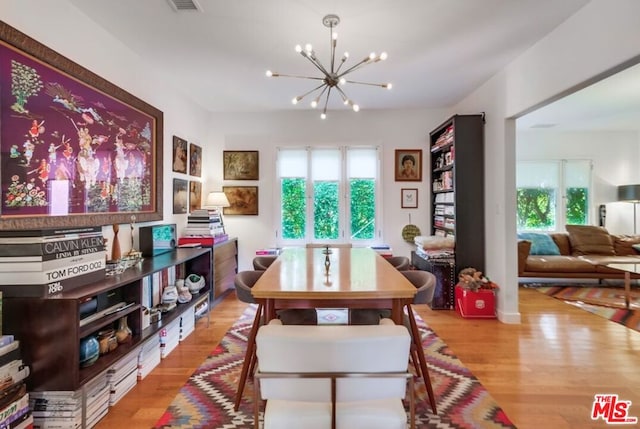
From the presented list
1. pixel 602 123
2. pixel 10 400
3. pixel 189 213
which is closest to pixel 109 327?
pixel 10 400

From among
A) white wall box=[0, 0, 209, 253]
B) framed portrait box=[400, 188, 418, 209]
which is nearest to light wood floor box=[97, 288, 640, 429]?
white wall box=[0, 0, 209, 253]

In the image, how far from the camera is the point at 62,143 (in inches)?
80.9

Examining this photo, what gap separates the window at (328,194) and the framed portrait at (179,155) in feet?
4.69

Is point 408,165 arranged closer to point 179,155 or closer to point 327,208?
point 327,208

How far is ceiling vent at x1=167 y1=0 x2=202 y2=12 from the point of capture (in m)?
2.18

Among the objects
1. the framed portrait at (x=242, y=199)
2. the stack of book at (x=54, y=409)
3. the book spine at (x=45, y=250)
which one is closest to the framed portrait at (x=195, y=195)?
the framed portrait at (x=242, y=199)

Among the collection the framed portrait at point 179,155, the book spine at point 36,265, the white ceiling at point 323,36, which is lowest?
the book spine at point 36,265

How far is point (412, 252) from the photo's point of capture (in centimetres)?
473

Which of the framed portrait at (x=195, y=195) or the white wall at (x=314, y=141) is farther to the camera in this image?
the white wall at (x=314, y=141)

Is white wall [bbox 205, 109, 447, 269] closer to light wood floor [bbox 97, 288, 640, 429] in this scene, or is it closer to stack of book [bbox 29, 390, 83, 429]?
light wood floor [bbox 97, 288, 640, 429]

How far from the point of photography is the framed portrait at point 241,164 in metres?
4.83

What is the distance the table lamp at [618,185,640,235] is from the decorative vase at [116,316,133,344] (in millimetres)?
7572

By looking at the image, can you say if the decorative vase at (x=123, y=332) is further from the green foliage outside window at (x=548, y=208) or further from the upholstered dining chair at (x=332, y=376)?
the green foliage outside window at (x=548, y=208)

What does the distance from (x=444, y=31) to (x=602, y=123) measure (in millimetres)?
4642
